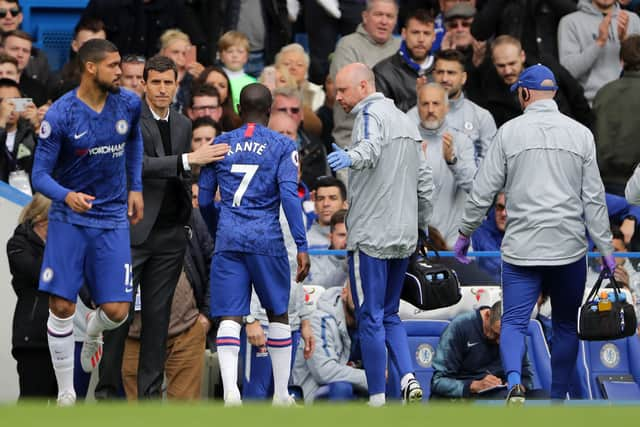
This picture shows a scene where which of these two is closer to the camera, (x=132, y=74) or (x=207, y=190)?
(x=207, y=190)

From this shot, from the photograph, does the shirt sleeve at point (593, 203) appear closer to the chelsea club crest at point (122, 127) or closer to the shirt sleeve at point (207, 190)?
the shirt sleeve at point (207, 190)

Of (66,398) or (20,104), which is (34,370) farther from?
(20,104)

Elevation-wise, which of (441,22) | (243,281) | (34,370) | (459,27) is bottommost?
(34,370)

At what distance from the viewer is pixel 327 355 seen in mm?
11203

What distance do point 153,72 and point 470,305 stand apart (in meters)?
3.06

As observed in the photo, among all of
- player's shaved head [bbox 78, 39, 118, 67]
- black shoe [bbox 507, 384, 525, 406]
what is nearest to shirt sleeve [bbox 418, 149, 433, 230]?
black shoe [bbox 507, 384, 525, 406]

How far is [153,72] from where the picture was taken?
34.9 ft

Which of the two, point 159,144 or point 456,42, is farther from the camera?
point 456,42

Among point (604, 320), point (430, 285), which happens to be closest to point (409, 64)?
point (430, 285)

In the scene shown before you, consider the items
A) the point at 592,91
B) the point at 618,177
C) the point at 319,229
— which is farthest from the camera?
the point at 592,91

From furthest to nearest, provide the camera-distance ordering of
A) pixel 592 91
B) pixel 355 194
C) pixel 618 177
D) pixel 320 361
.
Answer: pixel 592 91 → pixel 618 177 → pixel 320 361 → pixel 355 194

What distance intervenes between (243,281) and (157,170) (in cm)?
105

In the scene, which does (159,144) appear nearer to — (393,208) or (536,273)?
(393,208)

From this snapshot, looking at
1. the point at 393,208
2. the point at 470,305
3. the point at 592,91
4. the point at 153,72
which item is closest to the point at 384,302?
the point at 393,208
